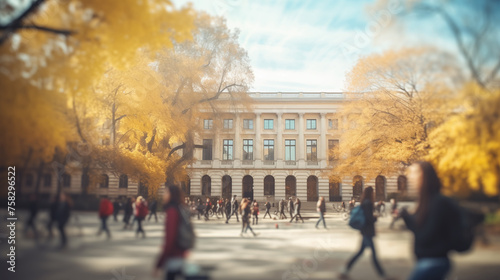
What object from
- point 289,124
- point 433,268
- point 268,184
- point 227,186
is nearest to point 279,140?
point 289,124

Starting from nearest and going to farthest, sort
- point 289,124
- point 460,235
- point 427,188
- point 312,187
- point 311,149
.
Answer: point 460,235
point 427,188
point 312,187
point 311,149
point 289,124

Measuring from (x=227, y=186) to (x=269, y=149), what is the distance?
29.0 ft

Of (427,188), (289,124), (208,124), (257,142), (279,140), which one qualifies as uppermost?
(289,124)

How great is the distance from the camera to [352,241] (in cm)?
407

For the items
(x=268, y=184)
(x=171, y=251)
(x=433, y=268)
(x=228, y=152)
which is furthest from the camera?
(x=268, y=184)

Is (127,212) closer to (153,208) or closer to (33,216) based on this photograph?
(153,208)

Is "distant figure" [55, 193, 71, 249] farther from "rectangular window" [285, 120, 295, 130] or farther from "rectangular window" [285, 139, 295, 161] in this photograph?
"rectangular window" [285, 120, 295, 130]

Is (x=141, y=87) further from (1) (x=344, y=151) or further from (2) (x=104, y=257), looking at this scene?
(1) (x=344, y=151)

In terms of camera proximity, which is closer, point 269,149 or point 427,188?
point 427,188

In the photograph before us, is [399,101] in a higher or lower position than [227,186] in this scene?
higher

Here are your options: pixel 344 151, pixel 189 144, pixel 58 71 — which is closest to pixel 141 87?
pixel 58 71

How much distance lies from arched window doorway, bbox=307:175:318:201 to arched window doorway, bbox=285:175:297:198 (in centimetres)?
250

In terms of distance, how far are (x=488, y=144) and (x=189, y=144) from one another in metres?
9.88

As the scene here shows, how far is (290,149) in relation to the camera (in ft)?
148
